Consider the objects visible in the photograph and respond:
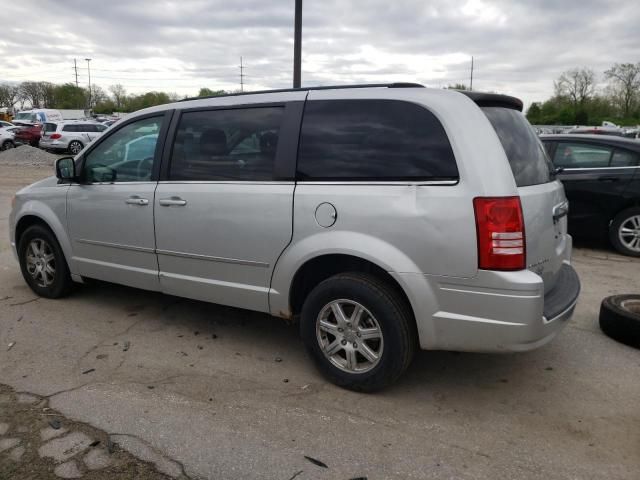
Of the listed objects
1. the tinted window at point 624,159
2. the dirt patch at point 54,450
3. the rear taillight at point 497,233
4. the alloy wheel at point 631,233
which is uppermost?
the tinted window at point 624,159

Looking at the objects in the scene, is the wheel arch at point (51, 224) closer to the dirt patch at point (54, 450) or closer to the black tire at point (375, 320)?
the dirt patch at point (54, 450)

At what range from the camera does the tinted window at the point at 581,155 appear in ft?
24.3

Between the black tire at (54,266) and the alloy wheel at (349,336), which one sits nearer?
the alloy wheel at (349,336)

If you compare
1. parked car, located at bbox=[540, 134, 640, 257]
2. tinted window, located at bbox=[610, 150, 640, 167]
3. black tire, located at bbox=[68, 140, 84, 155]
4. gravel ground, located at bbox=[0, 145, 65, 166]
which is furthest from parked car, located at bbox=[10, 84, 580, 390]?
black tire, located at bbox=[68, 140, 84, 155]

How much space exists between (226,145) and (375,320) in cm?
164

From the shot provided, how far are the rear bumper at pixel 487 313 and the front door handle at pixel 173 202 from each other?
1763mm

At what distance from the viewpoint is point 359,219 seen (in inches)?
127

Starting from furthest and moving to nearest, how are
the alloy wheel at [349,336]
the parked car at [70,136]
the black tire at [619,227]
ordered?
the parked car at [70,136], the black tire at [619,227], the alloy wheel at [349,336]

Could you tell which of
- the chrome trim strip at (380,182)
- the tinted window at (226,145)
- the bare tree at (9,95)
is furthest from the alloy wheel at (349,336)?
the bare tree at (9,95)

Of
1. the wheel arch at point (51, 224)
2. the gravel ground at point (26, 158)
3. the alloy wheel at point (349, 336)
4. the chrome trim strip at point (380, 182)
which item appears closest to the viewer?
the chrome trim strip at point (380, 182)

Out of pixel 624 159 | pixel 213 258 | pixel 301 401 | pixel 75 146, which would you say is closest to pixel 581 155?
pixel 624 159

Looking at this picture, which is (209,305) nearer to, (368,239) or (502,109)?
(368,239)

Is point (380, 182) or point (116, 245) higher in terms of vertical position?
point (380, 182)

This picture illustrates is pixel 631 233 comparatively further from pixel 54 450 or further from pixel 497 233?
pixel 54 450
